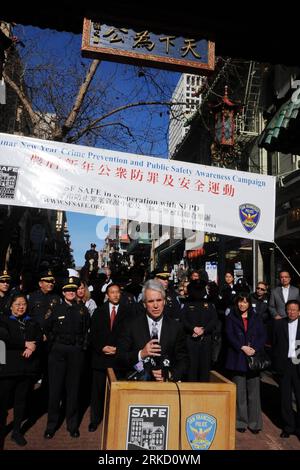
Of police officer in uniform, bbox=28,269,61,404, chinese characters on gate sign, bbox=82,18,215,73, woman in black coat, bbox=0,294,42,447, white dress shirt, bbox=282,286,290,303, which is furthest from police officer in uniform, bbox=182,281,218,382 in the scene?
chinese characters on gate sign, bbox=82,18,215,73

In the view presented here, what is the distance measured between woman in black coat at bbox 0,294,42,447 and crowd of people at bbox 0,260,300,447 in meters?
0.01

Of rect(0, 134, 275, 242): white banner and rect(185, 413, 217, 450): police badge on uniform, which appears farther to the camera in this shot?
rect(0, 134, 275, 242): white banner

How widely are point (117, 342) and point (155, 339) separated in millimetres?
535

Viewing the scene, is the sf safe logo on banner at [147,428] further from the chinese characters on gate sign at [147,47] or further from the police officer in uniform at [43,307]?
the police officer in uniform at [43,307]

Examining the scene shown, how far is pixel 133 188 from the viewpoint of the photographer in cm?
488

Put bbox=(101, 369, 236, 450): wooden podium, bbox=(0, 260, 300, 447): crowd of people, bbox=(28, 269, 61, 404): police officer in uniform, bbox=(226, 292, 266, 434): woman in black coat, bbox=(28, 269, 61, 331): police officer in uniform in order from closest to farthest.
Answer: bbox=(101, 369, 236, 450): wooden podium
bbox=(0, 260, 300, 447): crowd of people
bbox=(226, 292, 266, 434): woman in black coat
bbox=(28, 269, 61, 404): police officer in uniform
bbox=(28, 269, 61, 331): police officer in uniform

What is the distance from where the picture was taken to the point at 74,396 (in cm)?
498

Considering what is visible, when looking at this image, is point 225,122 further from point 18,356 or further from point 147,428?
point 147,428

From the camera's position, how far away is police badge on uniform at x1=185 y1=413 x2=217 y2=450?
2797 millimetres

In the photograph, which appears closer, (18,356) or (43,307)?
(18,356)

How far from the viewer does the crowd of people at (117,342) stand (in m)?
3.47

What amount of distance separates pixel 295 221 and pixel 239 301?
8712 mm

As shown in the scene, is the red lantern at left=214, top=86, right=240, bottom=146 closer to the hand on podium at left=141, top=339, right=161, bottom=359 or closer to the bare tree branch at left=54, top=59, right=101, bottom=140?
the bare tree branch at left=54, top=59, right=101, bottom=140

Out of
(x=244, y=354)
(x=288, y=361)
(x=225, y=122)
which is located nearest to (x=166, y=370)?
(x=244, y=354)
